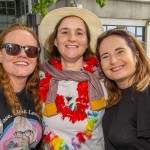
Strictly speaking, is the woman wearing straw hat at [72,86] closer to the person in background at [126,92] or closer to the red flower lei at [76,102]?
the red flower lei at [76,102]

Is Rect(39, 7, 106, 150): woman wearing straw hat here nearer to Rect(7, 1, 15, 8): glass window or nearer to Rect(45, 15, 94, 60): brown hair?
Rect(45, 15, 94, 60): brown hair

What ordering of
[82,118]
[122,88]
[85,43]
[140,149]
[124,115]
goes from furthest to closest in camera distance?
[85,43] → [82,118] → [122,88] → [124,115] → [140,149]

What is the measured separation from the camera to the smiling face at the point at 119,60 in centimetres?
263

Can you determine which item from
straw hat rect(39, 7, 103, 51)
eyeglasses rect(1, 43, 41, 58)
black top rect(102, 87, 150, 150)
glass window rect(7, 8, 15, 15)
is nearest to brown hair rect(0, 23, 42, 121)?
eyeglasses rect(1, 43, 41, 58)

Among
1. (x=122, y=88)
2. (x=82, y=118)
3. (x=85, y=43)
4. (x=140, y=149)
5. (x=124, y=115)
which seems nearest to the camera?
(x=140, y=149)

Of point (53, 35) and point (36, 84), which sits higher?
point (53, 35)

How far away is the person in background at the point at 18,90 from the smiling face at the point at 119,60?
795mm

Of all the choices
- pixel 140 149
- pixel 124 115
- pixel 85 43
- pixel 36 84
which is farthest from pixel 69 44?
pixel 140 149

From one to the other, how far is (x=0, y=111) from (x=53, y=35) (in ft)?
4.28

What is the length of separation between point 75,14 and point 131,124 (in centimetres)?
156

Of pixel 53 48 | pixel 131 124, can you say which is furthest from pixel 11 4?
pixel 131 124

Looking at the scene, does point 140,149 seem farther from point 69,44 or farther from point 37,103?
point 69,44

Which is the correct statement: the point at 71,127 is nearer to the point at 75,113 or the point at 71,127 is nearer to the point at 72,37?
the point at 75,113

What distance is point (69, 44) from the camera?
3.19m
